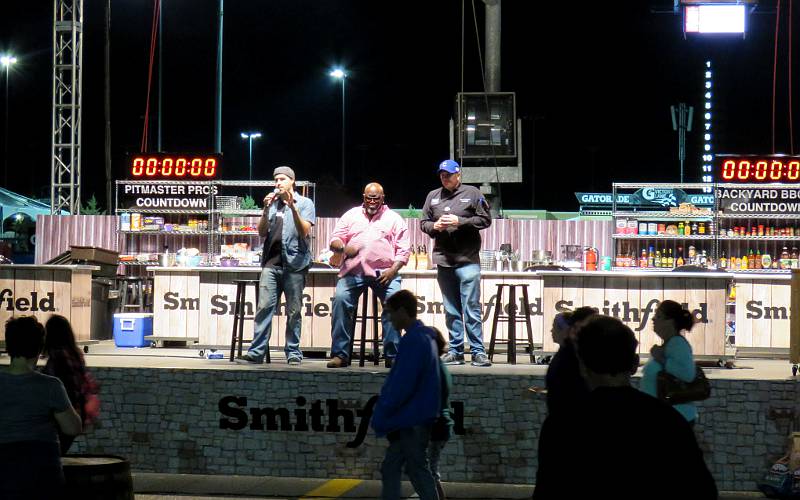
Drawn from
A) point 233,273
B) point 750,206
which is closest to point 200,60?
point 750,206

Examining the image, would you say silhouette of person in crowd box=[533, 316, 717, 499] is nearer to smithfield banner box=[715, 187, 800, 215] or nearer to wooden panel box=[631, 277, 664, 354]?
wooden panel box=[631, 277, 664, 354]

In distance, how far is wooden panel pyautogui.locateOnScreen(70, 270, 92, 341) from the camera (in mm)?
14344

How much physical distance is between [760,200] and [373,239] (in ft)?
37.3

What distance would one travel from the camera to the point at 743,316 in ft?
52.0

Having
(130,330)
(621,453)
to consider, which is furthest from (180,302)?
(621,453)

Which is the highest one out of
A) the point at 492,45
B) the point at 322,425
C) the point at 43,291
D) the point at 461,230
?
the point at 492,45

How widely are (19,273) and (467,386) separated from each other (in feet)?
Answer: 24.0

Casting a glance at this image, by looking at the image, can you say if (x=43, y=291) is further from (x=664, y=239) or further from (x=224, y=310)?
(x=664, y=239)

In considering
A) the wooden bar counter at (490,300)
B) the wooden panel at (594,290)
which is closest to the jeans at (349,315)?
the wooden bar counter at (490,300)

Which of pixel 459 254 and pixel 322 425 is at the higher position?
pixel 459 254

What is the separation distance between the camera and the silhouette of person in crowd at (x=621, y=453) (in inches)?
129

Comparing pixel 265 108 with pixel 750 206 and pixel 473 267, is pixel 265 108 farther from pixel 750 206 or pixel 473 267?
pixel 473 267

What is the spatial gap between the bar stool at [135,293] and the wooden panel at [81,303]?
433 cm

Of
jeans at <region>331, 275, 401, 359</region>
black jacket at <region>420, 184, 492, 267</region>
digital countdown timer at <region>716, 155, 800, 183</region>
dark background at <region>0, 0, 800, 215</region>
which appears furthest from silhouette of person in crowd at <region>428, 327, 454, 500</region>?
dark background at <region>0, 0, 800, 215</region>
